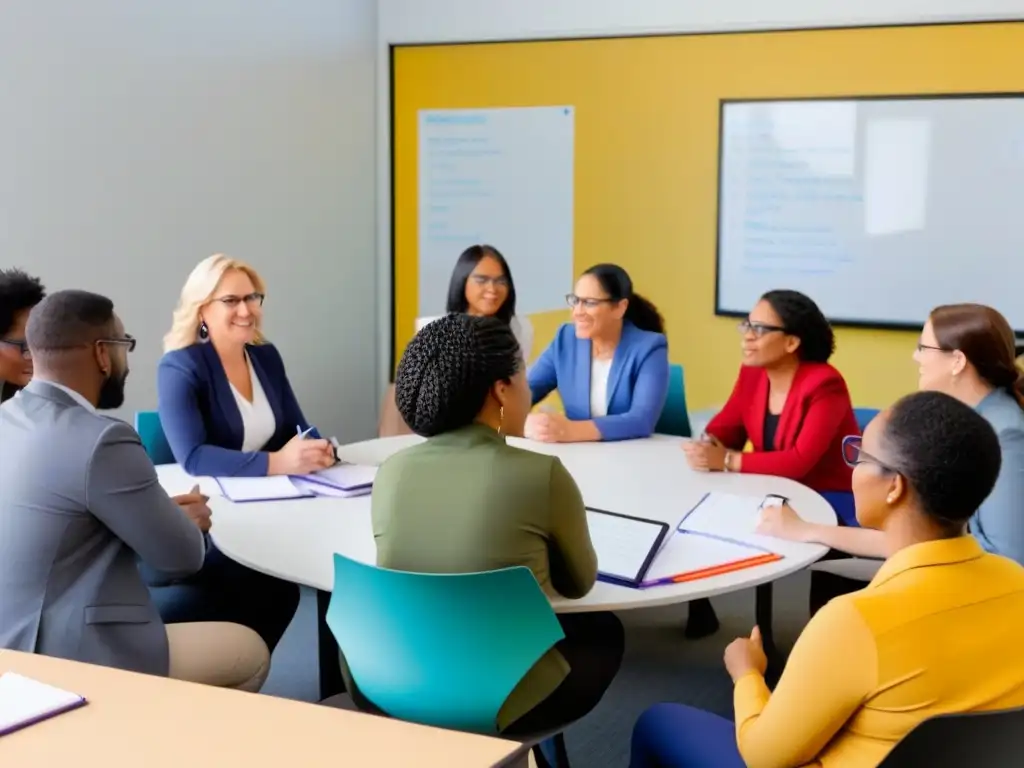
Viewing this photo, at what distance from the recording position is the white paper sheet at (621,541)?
239 centimetres

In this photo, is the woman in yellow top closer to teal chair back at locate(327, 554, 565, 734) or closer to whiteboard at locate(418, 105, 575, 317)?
teal chair back at locate(327, 554, 565, 734)

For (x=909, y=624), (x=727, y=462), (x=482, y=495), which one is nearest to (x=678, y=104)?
(x=727, y=462)

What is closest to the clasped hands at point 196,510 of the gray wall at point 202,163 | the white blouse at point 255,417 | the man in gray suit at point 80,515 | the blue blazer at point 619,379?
the man in gray suit at point 80,515

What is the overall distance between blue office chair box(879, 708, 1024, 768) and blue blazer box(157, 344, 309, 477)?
2.14 m

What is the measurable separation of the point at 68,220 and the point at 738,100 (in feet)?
9.45

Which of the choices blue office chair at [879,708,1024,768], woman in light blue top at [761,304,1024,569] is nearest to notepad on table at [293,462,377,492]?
woman in light blue top at [761,304,1024,569]

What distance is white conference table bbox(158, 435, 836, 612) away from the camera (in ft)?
7.60

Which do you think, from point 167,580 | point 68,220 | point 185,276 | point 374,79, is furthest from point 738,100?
point 167,580

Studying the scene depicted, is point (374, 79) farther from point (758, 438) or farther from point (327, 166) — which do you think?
point (758, 438)

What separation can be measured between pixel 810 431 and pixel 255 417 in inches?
67.5

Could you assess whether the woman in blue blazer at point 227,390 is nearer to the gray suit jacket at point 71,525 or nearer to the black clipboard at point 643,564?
the gray suit jacket at point 71,525

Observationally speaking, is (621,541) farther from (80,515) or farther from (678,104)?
(678,104)

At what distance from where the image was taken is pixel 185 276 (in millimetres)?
4598

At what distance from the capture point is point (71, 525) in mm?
2186
